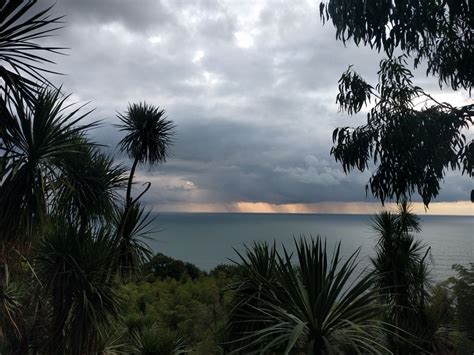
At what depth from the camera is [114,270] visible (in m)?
11.7

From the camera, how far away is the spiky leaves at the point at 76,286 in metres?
9.13

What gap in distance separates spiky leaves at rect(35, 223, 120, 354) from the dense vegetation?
0.02 metres

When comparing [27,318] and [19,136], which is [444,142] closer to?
[19,136]

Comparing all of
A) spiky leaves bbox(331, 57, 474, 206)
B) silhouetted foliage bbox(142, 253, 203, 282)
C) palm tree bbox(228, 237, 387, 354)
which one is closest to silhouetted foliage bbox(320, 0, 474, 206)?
spiky leaves bbox(331, 57, 474, 206)

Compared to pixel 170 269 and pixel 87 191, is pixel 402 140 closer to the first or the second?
pixel 87 191

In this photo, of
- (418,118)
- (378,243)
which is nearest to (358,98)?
(418,118)

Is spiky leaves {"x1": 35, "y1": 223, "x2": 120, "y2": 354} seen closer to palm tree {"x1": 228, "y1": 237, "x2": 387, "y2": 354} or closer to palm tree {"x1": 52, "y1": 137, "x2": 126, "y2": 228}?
palm tree {"x1": 52, "y1": 137, "x2": 126, "y2": 228}

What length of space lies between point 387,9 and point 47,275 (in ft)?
28.3

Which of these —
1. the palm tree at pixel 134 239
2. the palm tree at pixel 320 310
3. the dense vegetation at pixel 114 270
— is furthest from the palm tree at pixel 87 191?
the palm tree at pixel 320 310

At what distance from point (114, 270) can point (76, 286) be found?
242 centimetres

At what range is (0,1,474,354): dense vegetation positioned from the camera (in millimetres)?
4844

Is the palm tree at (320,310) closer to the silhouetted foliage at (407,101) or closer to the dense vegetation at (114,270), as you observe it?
the dense vegetation at (114,270)

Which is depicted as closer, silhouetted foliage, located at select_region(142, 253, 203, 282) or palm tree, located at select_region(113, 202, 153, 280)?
palm tree, located at select_region(113, 202, 153, 280)

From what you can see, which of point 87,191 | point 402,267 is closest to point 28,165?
point 87,191
